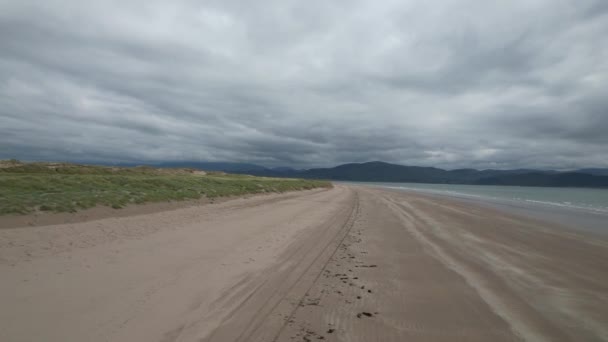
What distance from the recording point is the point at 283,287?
224 inches

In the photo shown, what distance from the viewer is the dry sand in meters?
4.09

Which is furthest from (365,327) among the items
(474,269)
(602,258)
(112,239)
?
(602,258)

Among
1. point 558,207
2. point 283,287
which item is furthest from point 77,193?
point 558,207

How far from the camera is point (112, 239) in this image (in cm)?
875

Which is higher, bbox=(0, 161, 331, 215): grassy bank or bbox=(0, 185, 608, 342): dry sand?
bbox=(0, 161, 331, 215): grassy bank

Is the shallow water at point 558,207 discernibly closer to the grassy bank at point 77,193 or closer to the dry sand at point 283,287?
the dry sand at point 283,287

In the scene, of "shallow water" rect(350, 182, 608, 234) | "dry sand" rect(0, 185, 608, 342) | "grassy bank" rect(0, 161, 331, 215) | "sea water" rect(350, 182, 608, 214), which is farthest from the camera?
"sea water" rect(350, 182, 608, 214)

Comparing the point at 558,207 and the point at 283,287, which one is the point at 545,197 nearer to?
the point at 558,207

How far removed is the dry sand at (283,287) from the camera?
4.09 metres

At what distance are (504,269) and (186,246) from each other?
876 cm

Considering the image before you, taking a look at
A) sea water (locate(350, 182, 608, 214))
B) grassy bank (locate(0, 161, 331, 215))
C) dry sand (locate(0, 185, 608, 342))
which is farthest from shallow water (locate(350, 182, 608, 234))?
grassy bank (locate(0, 161, 331, 215))

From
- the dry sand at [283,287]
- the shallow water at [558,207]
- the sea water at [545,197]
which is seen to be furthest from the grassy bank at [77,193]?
the sea water at [545,197]

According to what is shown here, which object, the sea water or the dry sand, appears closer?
the dry sand

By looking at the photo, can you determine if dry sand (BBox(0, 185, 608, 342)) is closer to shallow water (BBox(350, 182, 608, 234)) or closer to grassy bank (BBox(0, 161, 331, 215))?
grassy bank (BBox(0, 161, 331, 215))
